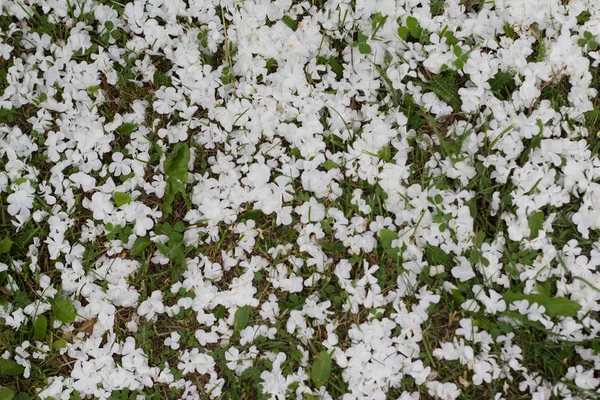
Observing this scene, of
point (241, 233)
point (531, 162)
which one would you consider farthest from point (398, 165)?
point (241, 233)

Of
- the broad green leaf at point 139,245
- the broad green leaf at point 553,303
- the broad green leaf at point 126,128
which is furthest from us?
the broad green leaf at point 126,128

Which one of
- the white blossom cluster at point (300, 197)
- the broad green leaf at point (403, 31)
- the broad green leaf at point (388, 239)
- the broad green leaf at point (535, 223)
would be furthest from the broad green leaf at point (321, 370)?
the broad green leaf at point (403, 31)

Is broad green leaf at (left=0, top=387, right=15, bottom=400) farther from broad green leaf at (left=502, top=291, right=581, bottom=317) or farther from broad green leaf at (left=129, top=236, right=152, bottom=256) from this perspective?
broad green leaf at (left=502, top=291, right=581, bottom=317)

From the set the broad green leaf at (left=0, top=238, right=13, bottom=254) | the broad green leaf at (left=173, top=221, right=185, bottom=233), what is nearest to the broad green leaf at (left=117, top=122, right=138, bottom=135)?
the broad green leaf at (left=173, top=221, right=185, bottom=233)

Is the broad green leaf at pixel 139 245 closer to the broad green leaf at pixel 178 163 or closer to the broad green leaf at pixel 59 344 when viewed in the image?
the broad green leaf at pixel 178 163

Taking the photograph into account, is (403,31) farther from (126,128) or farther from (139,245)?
(139,245)

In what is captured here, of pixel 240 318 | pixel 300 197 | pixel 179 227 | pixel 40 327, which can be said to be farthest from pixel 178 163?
pixel 40 327
